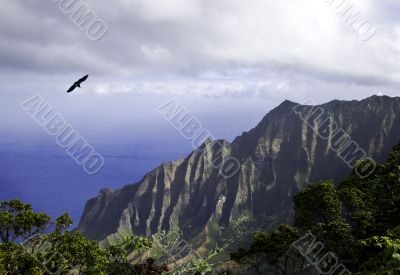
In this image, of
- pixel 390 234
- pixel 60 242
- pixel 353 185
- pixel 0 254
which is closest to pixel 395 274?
pixel 390 234

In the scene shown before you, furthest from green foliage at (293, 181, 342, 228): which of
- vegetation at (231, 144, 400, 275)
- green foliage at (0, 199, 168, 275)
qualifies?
green foliage at (0, 199, 168, 275)

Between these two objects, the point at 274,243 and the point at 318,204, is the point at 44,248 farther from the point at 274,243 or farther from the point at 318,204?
the point at 318,204

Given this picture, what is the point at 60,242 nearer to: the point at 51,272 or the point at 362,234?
the point at 51,272

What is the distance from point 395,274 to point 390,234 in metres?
6.87

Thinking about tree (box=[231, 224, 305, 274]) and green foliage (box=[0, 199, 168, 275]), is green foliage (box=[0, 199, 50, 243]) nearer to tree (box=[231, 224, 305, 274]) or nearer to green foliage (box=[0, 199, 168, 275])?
green foliage (box=[0, 199, 168, 275])

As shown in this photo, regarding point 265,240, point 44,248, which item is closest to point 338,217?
point 265,240

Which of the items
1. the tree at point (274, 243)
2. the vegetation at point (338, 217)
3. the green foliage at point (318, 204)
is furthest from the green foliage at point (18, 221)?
the green foliage at point (318, 204)

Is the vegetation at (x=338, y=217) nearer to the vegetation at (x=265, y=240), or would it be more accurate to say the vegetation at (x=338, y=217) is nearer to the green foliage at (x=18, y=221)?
the vegetation at (x=265, y=240)

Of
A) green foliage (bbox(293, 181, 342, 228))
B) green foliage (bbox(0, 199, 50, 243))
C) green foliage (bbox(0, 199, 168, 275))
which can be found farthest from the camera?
green foliage (bbox(293, 181, 342, 228))

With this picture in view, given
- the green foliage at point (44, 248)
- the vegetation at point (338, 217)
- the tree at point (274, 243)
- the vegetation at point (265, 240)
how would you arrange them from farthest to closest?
the tree at point (274, 243)
the vegetation at point (338, 217)
the green foliage at point (44, 248)
the vegetation at point (265, 240)

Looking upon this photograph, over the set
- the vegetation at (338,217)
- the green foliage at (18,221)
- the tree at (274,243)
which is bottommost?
the green foliage at (18,221)

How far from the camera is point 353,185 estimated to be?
2146 inches

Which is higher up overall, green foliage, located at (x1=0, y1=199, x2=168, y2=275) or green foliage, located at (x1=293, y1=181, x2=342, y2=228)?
green foliage, located at (x1=293, y1=181, x2=342, y2=228)

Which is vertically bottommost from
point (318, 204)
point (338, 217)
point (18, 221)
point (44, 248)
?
point (44, 248)
